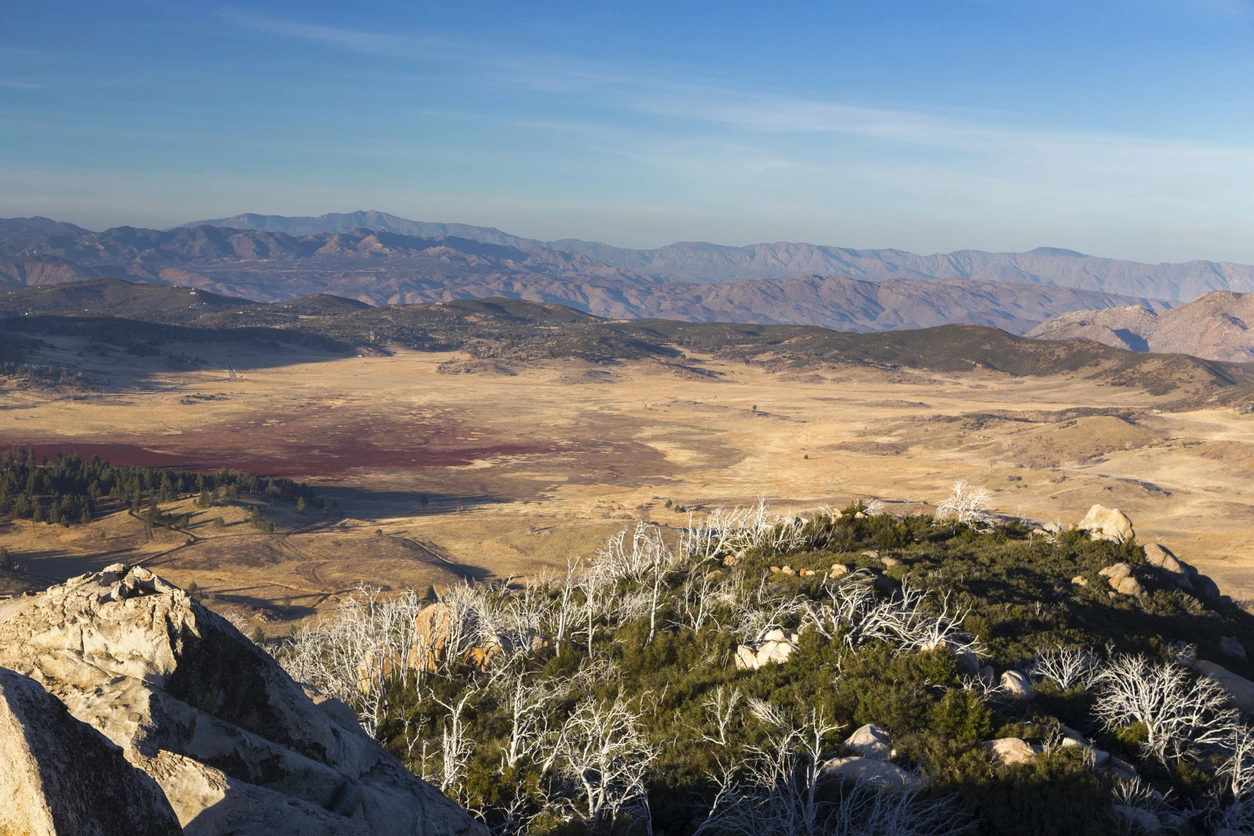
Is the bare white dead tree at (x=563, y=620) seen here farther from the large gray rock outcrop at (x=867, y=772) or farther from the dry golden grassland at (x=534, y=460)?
the dry golden grassland at (x=534, y=460)

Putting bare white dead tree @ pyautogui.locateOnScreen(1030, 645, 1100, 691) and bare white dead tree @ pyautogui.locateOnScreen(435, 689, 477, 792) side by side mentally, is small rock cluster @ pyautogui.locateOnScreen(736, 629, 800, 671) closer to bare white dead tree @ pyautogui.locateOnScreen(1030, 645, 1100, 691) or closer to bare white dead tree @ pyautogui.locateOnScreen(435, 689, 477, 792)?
bare white dead tree @ pyautogui.locateOnScreen(1030, 645, 1100, 691)

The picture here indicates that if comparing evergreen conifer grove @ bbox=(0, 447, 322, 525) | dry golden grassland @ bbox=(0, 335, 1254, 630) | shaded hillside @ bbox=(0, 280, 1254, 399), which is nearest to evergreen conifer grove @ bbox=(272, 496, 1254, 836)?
dry golden grassland @ bbox=(0, 335, 1254, 630)

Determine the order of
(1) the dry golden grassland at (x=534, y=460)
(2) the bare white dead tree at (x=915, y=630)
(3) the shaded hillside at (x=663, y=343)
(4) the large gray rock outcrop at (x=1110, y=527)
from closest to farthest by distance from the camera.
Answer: (2) the bare white dead tree at (x=915, y=630) → (4) the large gray rock outcrop at (x=1110, y=527) → (1) the dry golden grassland at (x=534, y=460) → (3) the shaded hillside at (x=663, y=343)

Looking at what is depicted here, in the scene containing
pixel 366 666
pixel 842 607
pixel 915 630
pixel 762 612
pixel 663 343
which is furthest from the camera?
pixel 663 343

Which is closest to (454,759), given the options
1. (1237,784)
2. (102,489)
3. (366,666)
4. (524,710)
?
(524,710)

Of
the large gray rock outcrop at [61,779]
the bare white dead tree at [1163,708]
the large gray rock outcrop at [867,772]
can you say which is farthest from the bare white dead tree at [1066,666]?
the large gray rock outcrop at [61,779]

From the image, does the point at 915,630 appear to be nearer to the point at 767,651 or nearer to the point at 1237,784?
the point at 767,651

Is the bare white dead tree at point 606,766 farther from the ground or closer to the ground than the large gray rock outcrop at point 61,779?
closer to the ground
